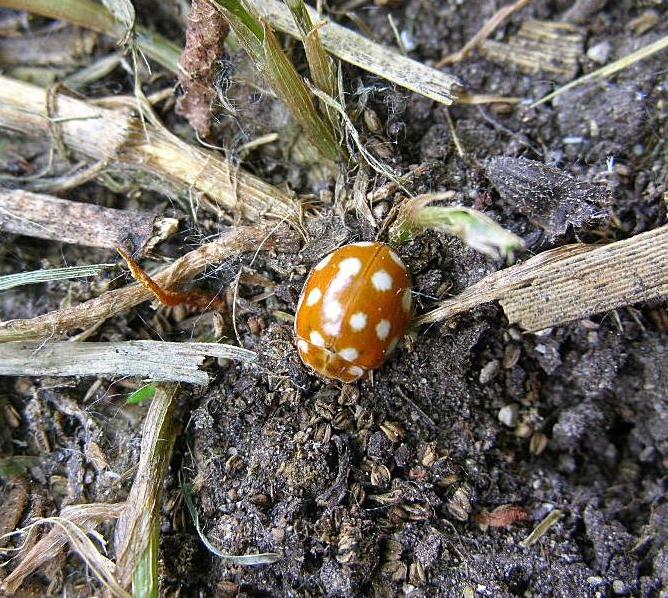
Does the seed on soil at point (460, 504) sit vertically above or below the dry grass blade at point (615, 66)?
below

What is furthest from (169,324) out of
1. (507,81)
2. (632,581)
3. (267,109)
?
(632,581)

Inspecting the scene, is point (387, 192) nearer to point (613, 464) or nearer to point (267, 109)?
point (267, 109)

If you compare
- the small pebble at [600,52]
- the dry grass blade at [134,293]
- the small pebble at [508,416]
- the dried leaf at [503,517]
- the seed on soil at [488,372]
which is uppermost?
the small pebble at [600,52]

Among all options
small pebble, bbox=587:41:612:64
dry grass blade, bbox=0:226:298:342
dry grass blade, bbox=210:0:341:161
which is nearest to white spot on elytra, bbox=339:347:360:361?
dry grass blade, bbox=0:226:298:342

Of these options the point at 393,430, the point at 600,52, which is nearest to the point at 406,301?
the point at 393,430

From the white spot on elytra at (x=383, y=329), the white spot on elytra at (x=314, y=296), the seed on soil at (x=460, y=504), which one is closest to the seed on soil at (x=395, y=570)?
the seed on soil at (x=460, y=504)

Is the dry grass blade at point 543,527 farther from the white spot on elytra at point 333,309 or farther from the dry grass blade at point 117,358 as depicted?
the dry grass blade at point 117,358
